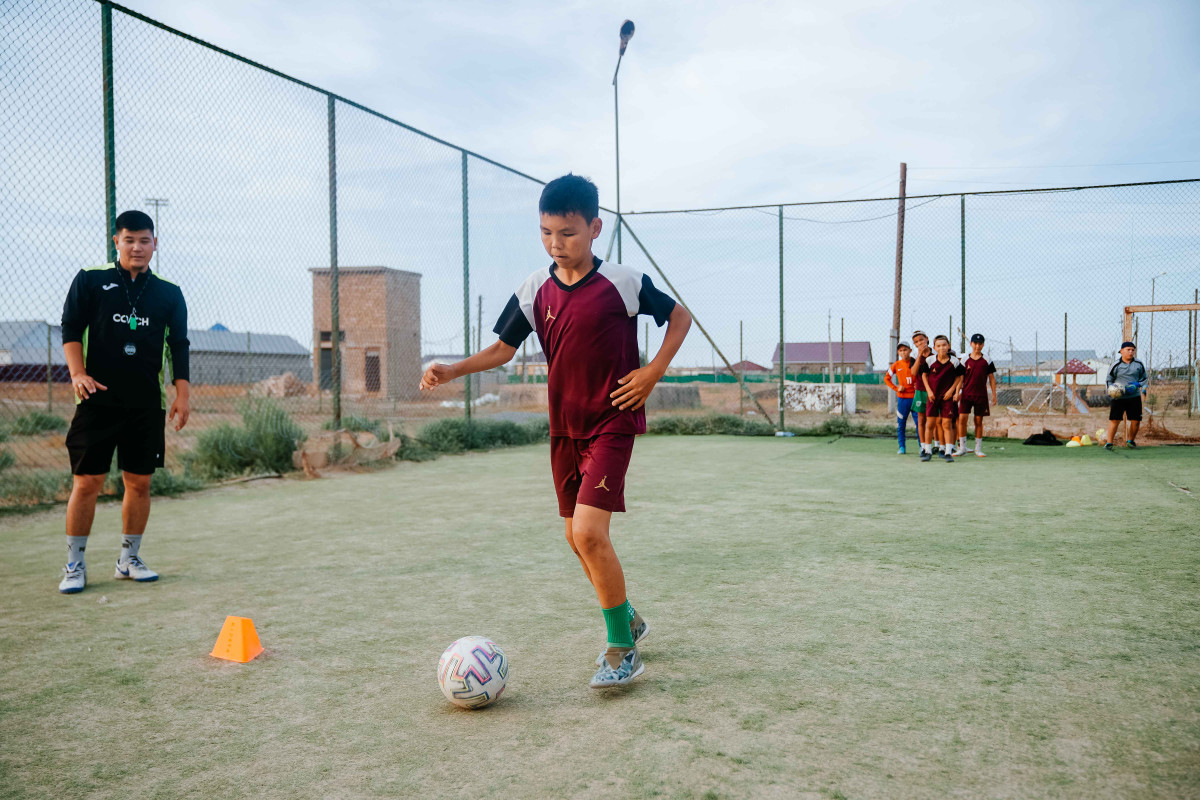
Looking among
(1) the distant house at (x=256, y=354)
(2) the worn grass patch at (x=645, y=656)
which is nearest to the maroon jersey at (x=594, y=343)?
(2) the worn grass patch at (x=645, y=656)

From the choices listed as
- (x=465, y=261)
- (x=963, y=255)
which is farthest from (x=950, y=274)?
(x=465, y=261)

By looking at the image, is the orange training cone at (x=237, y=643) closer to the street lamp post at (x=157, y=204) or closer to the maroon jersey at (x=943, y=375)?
the street lamp post at (x=157, y=204)

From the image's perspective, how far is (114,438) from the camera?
384 cm

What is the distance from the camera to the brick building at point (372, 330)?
28.1ft

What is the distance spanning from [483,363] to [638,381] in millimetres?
693

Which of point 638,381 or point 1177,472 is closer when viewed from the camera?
point 638,381

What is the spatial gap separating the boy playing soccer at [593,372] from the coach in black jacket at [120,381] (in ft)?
6.50

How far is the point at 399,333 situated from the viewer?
12.3m

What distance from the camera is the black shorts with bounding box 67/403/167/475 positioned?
12.4ft

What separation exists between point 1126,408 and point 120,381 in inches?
469

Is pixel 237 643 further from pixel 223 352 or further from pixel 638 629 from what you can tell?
pixel 223 352

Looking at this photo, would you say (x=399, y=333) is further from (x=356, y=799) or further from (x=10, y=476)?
(x=356, y=799)

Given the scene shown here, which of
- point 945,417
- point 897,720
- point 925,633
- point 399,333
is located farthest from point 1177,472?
point 399,333

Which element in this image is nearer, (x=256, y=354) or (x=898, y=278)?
(x=256, y=354)
